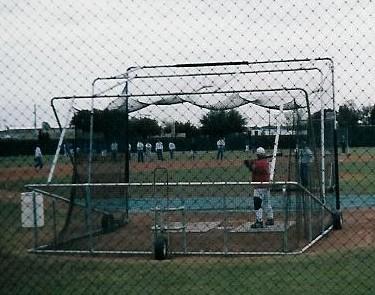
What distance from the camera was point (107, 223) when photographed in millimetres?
11008

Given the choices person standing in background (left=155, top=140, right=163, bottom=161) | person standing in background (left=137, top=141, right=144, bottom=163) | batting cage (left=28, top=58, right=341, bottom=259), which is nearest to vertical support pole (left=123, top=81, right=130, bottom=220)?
batting cage (left=28, top=58, right=341, bottom=259)

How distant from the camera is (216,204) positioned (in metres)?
16.5

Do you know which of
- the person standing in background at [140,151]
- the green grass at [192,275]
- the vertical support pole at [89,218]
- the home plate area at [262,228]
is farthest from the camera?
the person standing in background at [140,151]

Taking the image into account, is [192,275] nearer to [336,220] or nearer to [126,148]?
[336,220]

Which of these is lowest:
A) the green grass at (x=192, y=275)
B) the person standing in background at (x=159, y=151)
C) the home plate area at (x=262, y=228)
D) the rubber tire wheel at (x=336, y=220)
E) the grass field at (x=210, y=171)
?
the green grass at (x=192, y=275)

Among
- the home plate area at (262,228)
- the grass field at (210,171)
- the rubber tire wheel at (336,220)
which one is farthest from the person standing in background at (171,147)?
the rubber tire wheel at (336,220)

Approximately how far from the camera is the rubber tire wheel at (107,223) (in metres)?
10.9

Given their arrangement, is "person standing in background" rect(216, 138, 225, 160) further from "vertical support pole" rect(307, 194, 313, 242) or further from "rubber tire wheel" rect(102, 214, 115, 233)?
"vertical support pole" rect(307, 194, 313, 242)

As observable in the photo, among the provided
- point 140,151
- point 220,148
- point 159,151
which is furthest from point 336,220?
point 140,151

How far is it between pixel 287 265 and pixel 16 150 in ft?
11.7

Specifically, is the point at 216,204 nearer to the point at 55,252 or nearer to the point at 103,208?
the point at 103,208

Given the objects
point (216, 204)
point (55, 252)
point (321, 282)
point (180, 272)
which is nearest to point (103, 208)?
point (55, 252)

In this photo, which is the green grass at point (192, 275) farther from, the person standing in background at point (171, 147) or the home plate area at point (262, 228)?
the person standing in background at point (171, 147)

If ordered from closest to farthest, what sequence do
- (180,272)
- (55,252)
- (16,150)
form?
(16,150) → (180,272) → (55,252)
